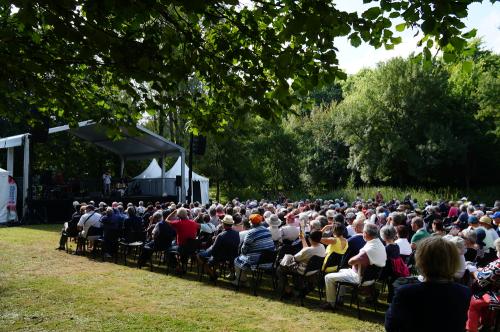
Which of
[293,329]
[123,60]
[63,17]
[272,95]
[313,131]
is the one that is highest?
[313,131]

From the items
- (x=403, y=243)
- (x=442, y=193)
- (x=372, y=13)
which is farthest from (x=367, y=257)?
(x=442, y=193)

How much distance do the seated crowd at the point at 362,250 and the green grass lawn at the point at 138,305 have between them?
498 mm

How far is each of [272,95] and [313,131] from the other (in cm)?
3883

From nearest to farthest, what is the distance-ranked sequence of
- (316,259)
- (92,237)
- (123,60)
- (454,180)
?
1. (123,60)
2. (316,259)
3. (92,237)
4. (454,180)

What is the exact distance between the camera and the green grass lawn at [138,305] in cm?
632

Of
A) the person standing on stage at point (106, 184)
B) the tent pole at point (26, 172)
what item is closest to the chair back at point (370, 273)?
the tent pole at point (26, 172)

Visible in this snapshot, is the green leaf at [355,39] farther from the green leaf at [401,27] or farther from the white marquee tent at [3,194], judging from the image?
the white marquee tent at [3,194]

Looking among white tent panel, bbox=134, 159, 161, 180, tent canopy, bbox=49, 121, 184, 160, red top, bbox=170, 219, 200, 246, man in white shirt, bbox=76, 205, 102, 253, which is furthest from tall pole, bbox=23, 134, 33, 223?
red top, bbox=170, 219, 200, 246

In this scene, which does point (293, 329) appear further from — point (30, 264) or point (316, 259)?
point (30, 264)

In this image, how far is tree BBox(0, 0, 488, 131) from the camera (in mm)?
3904

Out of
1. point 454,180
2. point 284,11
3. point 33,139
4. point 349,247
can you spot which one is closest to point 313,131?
point 454,180

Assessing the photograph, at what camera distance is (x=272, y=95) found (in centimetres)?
455

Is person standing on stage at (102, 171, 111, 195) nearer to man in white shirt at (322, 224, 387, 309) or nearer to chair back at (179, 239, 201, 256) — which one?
chair back at (179, 239, 201, 256)

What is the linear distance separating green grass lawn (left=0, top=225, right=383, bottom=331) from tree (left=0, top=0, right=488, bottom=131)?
2626 millimetres
